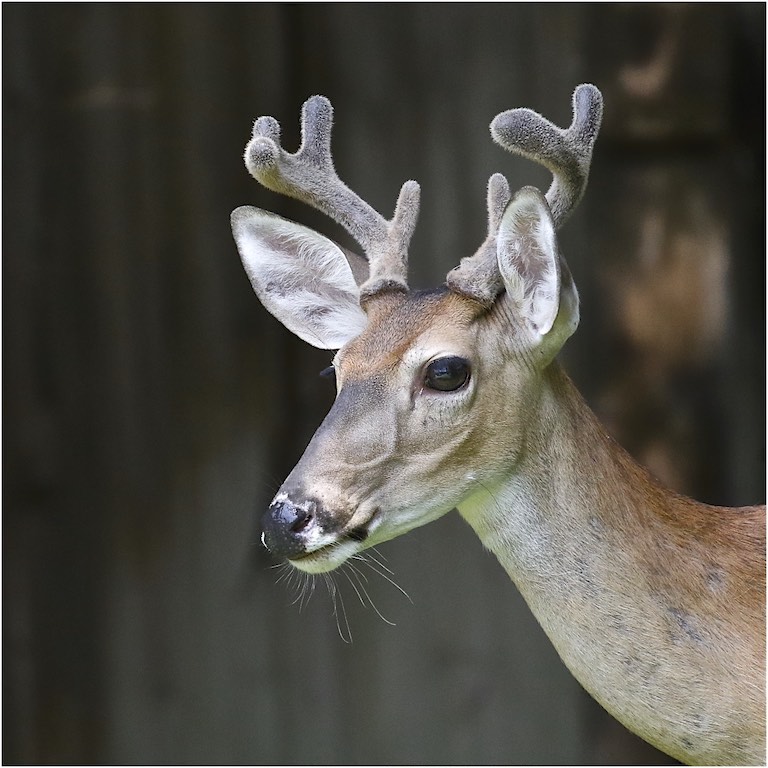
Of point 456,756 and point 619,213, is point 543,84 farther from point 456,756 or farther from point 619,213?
point 456,756

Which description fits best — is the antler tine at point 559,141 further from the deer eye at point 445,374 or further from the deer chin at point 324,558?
the deer chin at point 324,558

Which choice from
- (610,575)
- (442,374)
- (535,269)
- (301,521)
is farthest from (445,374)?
(610,575)

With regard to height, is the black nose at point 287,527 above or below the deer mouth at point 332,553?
above

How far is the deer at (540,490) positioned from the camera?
2250mm

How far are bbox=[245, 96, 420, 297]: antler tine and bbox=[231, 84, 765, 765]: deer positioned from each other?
0.12ft

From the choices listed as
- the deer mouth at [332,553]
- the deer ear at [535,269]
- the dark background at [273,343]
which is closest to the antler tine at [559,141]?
the deer ear at [535,269]

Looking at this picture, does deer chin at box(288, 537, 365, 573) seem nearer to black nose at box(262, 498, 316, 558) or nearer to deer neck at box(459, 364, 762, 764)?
black nose at box(262, 498, 316, 558)

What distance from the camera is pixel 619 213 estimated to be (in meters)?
5.18

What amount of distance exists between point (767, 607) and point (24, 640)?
3.80 meters

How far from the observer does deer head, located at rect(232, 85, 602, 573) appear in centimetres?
223

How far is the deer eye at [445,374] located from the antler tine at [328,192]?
0.29 meters

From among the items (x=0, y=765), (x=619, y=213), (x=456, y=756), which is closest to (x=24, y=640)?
(x=0, y=765)

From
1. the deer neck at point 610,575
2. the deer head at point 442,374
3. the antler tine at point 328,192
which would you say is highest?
the antler tine at point 328,192

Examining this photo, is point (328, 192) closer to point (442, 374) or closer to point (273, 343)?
point (442, 374)
